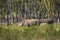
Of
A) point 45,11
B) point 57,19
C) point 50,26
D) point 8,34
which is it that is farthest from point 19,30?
point 57,19

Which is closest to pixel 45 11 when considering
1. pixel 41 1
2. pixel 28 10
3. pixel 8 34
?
pixel 41 1

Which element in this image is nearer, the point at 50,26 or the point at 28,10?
the point at 50,26

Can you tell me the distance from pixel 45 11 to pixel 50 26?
1.52 feet

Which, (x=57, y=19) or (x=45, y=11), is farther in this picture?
(x=57, y=19)

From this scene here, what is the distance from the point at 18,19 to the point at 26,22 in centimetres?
34

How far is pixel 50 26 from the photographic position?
3.30 meters

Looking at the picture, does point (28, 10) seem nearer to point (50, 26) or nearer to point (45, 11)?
point (45, 11)

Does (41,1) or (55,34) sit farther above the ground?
(41,1)

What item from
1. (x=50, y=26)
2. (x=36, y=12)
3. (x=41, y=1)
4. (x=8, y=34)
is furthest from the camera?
(x=36, y=12)

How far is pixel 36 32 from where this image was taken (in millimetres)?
3068

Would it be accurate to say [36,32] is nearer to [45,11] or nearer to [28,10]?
[45,11]

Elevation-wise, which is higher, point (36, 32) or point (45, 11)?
point (45, 11)

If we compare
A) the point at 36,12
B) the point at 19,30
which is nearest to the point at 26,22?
the point at 36,12

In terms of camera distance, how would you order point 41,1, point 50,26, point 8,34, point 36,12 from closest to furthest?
point 8,34
point 50,26
point 41,1
point 36,12
